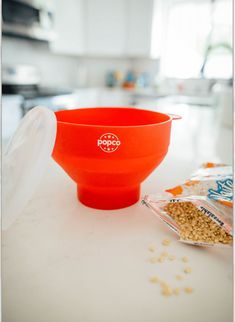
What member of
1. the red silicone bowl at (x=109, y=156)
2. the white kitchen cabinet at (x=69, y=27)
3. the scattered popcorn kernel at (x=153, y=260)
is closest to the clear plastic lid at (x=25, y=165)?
the red silicone bowl at (x=109, y=156)

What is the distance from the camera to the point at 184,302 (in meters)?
0.33

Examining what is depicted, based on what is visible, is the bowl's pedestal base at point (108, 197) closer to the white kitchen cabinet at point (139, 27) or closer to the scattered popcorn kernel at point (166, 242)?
the scattered popcorn kernel at point (166, 242)

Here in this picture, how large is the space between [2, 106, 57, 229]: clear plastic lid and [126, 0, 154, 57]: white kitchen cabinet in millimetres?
3396

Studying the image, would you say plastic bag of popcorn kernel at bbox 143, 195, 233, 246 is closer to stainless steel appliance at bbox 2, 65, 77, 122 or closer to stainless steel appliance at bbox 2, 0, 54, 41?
stainless steel appliance at bbox 2, 65, 77, 122

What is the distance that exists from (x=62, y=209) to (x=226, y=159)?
570 millimetres

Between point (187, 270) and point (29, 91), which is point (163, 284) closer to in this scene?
point (187, 270)

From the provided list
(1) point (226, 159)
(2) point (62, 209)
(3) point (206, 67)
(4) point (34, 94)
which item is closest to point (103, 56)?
(3) point (206, 67)

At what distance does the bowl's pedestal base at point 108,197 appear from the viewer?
51 centimetres

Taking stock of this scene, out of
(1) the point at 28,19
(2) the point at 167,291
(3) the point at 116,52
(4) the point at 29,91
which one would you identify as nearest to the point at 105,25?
(3) the point at 116,52

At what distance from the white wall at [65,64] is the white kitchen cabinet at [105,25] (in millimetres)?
386

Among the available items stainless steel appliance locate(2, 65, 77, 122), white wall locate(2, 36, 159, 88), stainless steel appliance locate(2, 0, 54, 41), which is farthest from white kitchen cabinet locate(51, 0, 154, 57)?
stainless steel appliance locate(2, 65, 77, 122)

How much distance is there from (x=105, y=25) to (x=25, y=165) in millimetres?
3395

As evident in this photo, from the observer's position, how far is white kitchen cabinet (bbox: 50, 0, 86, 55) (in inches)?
115

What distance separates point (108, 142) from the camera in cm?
44
